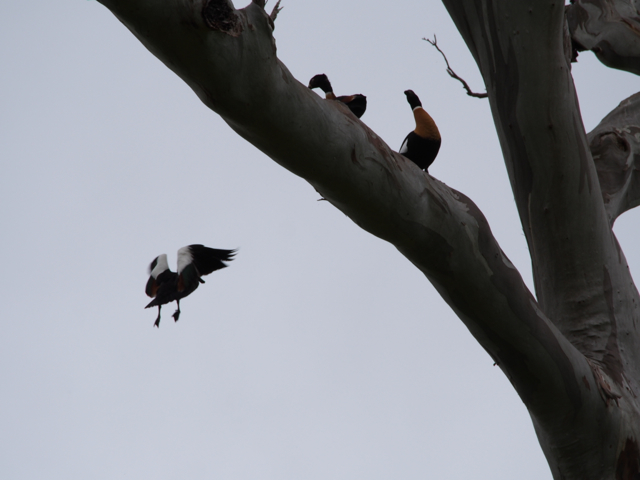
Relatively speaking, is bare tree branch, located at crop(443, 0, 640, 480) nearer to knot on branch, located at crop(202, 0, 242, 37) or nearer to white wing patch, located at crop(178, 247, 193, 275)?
knot on branch, located at crop(202, 0, 242, 37)

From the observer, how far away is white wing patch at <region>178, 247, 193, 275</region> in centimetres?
340

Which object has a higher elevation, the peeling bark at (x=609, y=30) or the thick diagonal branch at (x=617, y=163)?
the peeling bark at (x=609, y=30)

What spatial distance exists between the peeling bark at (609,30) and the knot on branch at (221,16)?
3.96 metres

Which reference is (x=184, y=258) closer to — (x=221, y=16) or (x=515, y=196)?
(x=515, y=196)

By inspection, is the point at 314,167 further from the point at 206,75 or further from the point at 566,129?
the point at 566,129

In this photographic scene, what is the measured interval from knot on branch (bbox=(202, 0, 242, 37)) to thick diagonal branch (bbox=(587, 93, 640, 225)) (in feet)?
8.28

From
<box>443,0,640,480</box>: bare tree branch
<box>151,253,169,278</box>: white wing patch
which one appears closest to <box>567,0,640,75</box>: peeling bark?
<box>443,0,640,480</box>: bare tree branch

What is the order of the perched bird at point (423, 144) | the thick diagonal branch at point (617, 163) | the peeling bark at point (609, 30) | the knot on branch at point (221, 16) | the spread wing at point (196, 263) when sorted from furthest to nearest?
the peeling bark at point (609, 30) < the perched bird at point (423, 144) < the spread wing at point (196, 263) < the thick diagonal branch at point (617, 163) < the knot on branch at point (221, 16)

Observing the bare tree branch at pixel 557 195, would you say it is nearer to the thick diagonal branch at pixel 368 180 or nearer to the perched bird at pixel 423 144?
the thick diagonal branch at pixel 368 180

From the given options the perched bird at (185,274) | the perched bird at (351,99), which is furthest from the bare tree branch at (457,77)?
the perched bird at (185,274)

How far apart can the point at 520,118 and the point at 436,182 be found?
0.75 metres

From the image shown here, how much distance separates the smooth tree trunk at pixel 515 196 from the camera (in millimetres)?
1473

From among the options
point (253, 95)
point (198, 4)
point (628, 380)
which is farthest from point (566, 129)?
point (198, 4)

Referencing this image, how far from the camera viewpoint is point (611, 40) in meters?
4.39
